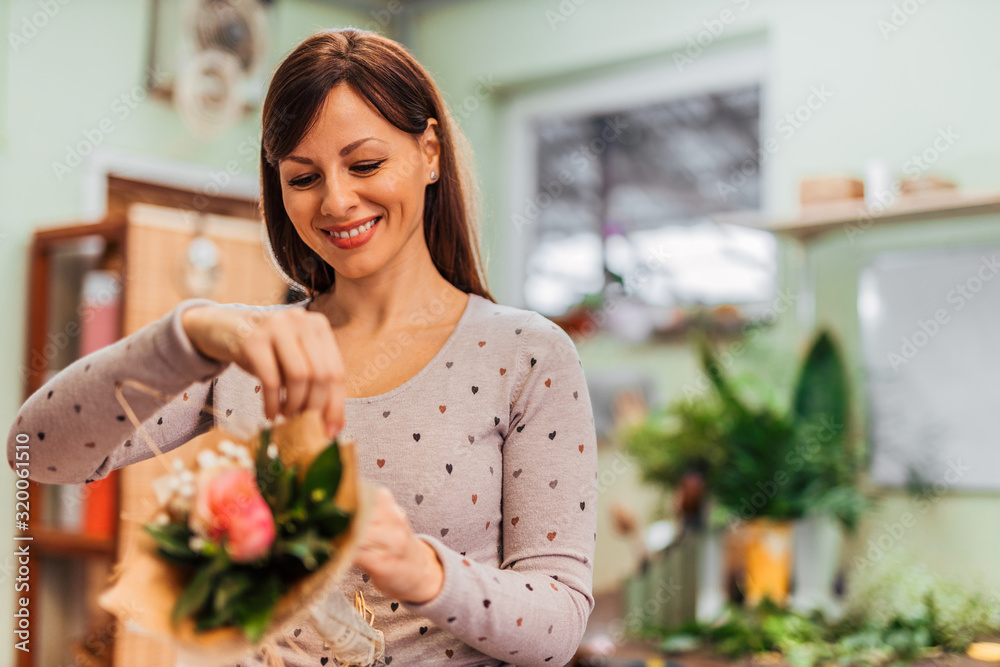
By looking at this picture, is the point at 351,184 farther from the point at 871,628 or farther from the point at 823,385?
the point at 823,385

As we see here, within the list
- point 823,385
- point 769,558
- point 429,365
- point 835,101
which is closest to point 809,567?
point 769,558

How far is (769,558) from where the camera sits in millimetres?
2391

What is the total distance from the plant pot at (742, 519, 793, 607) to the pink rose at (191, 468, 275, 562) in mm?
1955

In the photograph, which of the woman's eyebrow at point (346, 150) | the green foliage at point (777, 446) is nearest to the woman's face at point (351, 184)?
the woman's eyebrow at point (346, 150)

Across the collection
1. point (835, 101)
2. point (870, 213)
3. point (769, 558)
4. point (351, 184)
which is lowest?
point (769, 558)

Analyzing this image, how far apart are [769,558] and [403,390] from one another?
1.71m

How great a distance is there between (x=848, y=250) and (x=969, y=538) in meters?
0.81

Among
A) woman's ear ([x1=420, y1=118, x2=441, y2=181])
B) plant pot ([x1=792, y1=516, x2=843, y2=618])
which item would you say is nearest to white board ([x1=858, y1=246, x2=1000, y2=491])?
plant pot ([x1=792, y1=516, x2=843, y2=618])

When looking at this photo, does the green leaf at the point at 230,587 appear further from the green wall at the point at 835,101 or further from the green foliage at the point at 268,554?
the green wall at the point at 835,101

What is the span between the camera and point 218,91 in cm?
309

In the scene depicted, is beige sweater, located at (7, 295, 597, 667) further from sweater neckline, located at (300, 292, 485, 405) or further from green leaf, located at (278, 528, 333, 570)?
green leaf, located at (278, 528, 333, 570)

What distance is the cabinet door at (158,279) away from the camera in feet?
7.74

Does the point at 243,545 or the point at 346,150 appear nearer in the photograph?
the point at 243,545

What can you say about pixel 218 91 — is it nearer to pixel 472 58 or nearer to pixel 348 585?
pixel 472 58
